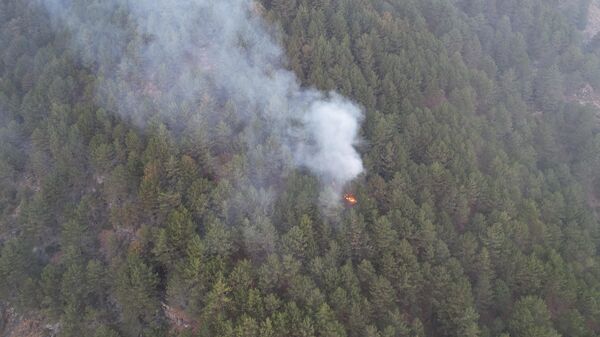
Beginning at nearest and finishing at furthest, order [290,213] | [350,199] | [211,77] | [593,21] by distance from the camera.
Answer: [290,213], [350,199], [211,77], [593,21]

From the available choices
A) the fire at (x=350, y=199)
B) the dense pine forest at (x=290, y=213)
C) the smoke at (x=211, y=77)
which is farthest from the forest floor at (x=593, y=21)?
the fire at (x=350, y=199)

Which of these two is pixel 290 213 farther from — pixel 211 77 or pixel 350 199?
pixel 211 77

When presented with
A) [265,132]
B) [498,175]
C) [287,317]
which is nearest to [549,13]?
[498,175]

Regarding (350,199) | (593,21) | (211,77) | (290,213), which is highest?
(593,21)

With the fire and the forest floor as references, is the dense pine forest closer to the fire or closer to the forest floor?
the fire

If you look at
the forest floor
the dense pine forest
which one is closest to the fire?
the dense pine forest

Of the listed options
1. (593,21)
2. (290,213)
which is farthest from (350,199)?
(593,21)

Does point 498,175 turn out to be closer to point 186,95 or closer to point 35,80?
point 186,95
